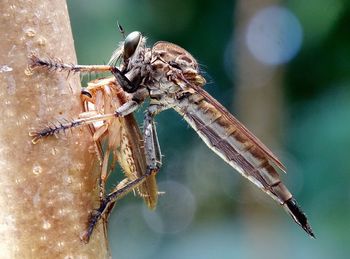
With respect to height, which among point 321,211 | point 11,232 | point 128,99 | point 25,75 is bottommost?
point 321,211

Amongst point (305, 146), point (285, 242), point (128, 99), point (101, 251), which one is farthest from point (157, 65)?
point (305, 146)

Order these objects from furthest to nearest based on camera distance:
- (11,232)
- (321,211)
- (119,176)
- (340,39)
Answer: (340,39) < (119,176) < (321,211) < (11,232)

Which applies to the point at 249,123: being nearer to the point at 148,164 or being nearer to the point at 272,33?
the point at 272,33

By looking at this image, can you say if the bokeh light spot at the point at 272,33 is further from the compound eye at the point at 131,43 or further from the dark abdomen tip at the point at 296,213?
the compound eye at the point at 131,43

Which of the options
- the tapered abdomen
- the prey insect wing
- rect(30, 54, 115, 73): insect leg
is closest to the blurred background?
the tapered abdomen

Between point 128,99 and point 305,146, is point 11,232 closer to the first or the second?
point 128,99

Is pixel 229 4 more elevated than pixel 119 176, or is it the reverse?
pixel 229 4

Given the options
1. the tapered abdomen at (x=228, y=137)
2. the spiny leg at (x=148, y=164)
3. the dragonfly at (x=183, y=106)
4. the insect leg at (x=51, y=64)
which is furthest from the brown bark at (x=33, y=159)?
the tapered abdomen at (x=228, y=137)

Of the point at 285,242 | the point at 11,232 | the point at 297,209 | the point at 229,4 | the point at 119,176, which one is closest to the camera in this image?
the point at 11,232
